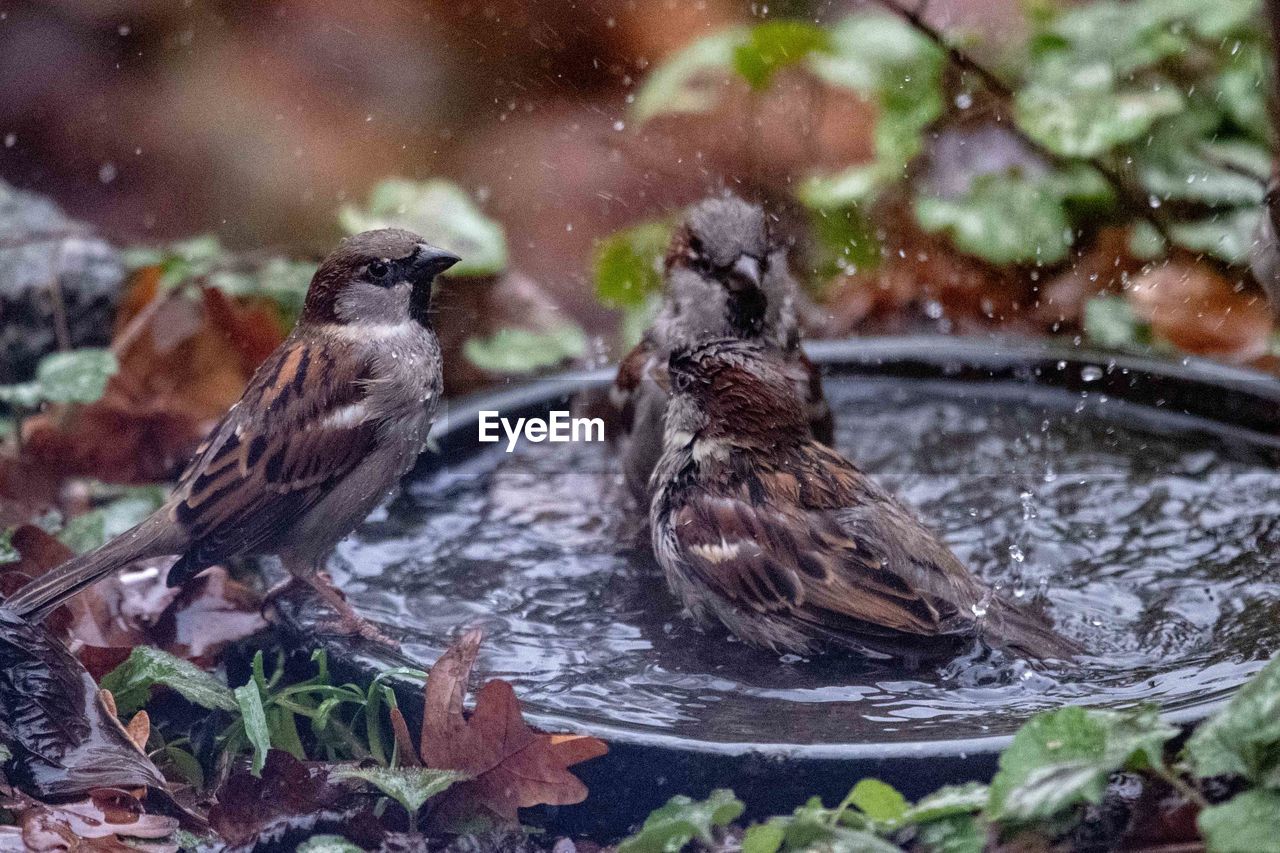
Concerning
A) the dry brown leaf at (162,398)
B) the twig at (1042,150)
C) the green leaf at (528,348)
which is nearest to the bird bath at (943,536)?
the green leaf at (528,348)

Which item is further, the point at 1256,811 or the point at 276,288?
the point at 276,288

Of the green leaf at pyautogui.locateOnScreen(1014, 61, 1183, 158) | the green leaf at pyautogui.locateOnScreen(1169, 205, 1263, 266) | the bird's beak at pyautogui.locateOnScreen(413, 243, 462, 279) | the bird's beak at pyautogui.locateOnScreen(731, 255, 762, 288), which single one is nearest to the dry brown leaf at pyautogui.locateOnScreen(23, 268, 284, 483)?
the bird's beak at pyautogui.locateOnScreen(731, 255, 762, 288)

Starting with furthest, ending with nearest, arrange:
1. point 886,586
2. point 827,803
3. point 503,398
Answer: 1. point 503,398
2. point 886,586
3. point 827,803

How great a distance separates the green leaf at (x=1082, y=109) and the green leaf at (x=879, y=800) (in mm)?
3204

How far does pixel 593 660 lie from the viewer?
2.81m

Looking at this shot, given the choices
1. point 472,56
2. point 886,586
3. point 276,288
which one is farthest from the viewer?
point 472,56

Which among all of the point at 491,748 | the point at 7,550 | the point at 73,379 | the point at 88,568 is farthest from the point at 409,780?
the point at 73,379

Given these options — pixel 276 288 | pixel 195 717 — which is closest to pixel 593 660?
pixel 195 717

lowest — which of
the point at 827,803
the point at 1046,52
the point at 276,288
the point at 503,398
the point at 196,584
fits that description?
the point at 827,803

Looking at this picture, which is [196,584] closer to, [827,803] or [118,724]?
[118,724]

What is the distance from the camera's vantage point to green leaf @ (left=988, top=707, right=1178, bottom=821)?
2.11m

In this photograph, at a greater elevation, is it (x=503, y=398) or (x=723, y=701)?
(x=503, y=398)

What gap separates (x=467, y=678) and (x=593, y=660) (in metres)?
0.31

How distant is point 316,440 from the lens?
2824 millimetres
